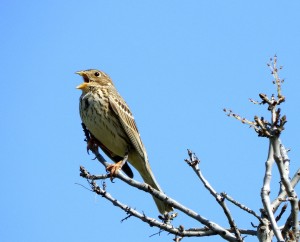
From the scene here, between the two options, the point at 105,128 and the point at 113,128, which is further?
the point at 113,128

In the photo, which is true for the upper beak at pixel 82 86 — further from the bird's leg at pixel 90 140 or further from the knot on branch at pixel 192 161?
the knot on branch at pixel 192 161

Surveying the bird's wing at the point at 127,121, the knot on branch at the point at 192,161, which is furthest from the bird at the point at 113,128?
the knot on branch at the point at 192,161

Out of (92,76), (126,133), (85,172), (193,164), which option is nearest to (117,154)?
(126,133)

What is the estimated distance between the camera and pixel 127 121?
33.1ft

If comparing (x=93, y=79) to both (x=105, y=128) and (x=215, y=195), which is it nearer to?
(x=105, y=128)

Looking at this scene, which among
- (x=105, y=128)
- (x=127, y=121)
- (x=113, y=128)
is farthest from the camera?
(x=127, y=121)

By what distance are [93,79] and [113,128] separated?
1.36 metres

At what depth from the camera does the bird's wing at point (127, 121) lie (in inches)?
389

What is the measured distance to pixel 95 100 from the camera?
388 inches

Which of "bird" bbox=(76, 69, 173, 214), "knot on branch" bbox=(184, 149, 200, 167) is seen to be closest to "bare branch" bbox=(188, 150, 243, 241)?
"knot on branch" bbox=(184, 149, 200, 167)

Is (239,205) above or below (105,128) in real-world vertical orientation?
below

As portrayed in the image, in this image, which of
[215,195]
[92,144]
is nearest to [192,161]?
[215,195]

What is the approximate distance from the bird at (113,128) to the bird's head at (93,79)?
2 centimetres

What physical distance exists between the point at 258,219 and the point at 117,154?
4.64m
